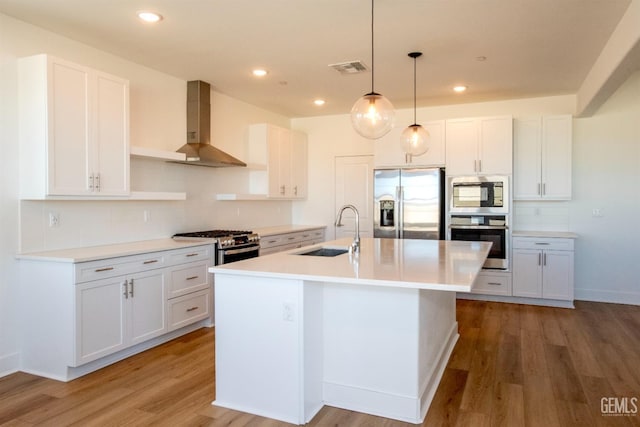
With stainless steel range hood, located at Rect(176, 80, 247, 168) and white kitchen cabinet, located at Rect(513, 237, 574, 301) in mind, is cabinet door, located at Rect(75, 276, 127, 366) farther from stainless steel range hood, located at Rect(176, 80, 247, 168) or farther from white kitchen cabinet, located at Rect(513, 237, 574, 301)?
white kitchen cabinet, located at Rect(513, 237, 574, 301)

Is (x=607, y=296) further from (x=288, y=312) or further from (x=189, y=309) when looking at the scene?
(x=189, y=309)

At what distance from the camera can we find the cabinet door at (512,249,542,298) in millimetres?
5223

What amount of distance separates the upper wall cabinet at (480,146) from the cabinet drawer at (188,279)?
3.34m

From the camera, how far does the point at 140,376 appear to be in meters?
3.18

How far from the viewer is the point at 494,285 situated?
17.8 feet

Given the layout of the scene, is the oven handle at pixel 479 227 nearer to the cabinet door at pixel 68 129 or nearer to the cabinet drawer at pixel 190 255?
the cabinet drawer at pixel 190 255

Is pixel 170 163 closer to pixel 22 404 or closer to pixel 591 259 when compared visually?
pixel 22 404

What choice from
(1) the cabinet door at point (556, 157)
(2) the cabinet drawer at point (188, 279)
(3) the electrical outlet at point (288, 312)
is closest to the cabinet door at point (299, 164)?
(2) the cabinet drawer at point (188, 279)

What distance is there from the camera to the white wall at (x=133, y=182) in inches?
125

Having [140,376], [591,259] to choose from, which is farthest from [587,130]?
[140,376]

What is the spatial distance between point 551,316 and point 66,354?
4.72m

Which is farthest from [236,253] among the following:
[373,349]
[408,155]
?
[408,155]

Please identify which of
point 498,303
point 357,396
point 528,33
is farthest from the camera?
point 498,303

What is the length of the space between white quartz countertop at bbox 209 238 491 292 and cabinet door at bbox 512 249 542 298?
201cm
